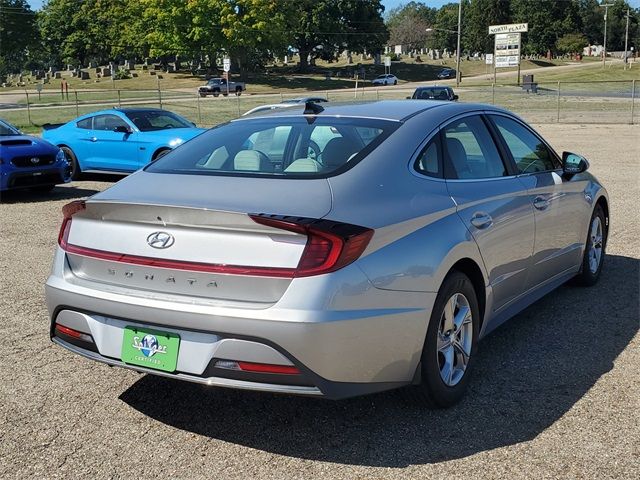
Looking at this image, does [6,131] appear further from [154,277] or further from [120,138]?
[154,277]

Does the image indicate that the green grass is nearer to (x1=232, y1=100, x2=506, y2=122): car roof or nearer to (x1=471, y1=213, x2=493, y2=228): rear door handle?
(x1=232, y1=100, x2=506, y2=122): car roof

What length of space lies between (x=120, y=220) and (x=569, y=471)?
2411mm

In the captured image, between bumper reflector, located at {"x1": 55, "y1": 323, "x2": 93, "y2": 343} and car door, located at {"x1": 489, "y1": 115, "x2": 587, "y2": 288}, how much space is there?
9.54ft

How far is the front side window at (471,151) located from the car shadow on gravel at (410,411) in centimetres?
122

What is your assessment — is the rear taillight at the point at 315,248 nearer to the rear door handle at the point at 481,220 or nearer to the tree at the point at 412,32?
the rear door handle at the point at 481,220

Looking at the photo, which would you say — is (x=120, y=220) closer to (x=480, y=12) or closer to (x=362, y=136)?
(x=362, y=136)

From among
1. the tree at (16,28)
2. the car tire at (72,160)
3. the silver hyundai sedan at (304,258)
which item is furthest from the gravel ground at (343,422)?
the tree at (16,28)

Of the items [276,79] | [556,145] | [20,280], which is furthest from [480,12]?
[20,280]

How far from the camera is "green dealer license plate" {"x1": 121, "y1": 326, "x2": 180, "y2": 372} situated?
10.9 feet

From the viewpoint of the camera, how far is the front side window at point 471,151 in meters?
4.34

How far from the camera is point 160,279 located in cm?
339

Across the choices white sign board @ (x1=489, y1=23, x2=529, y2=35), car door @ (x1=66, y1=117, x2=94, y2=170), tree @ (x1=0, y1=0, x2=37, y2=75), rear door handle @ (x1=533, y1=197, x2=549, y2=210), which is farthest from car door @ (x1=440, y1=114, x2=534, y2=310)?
tree @ (x1=0, y1=0, x2=37, y2=75)

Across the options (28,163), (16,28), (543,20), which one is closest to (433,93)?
(28,163)

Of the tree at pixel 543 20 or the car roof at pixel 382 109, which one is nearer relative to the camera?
the car roof at pixel 382 109
